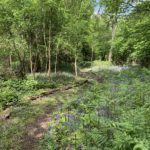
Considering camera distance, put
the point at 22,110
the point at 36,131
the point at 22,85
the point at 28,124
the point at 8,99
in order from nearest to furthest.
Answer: the point at 36,131
the point at 28,124
the point at 22,110
the point at 8,99
the point at 22,85

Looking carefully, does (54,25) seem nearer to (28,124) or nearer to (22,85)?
(22,85)

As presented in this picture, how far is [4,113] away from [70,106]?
258 centimetres

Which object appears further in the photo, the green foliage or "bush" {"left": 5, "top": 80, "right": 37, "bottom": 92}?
"bush" {"left": 5, "top": 80, "right": 37, "bottom": 92}

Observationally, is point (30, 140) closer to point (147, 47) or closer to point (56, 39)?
point (147, 47)

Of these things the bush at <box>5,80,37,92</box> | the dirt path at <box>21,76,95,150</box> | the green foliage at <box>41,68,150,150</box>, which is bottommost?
the bush at <box>5,80,37,92</box>

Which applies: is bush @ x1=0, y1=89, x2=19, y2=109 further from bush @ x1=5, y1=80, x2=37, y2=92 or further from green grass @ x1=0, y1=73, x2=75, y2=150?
bush @ x1=5, y1=80, x2=37, y2=92

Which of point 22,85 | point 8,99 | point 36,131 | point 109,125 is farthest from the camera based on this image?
point 22,85

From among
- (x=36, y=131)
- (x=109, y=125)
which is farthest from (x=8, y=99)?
(x=109, y=125)

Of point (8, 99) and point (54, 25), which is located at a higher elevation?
point (54, 25)

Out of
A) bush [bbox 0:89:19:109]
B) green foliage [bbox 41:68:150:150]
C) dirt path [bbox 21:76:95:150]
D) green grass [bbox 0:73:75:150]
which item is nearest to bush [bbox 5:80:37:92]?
green grass [bbox 0:73:75:150]

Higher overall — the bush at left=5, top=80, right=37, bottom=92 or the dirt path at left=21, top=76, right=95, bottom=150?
the dirt path at left=21, top=76, right=95, bottom=150

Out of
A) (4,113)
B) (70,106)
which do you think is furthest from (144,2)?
(4,113)

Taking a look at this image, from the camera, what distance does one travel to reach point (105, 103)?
4.89m

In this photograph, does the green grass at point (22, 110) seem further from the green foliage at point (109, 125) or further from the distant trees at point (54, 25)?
the distant trees at point (54, 25)
